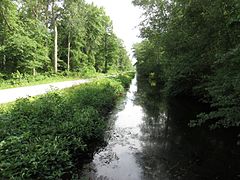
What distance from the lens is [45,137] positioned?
23.0 ft

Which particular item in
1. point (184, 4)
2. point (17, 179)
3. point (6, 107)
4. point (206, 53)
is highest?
point (184, 4)

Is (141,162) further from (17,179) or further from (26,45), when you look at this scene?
(26,45)

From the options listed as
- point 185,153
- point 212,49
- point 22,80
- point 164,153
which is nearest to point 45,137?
point 164,153

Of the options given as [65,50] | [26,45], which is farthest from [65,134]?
[65,50]

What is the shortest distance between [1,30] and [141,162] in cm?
Result: 2495

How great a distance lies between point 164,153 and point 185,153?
0.74 m

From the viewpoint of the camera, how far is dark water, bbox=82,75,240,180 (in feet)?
23.6

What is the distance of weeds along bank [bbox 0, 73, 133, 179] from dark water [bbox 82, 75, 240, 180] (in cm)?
75

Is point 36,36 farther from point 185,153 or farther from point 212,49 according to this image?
point 185,153

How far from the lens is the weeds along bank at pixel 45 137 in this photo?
17.9 ft

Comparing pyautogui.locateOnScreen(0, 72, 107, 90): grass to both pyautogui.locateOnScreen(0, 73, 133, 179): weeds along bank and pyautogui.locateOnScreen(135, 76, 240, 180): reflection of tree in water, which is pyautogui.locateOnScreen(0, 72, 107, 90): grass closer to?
pyautogui.locateOnScreen(0, 73, 133, 179): weeds along bank

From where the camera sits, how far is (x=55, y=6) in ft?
96.9

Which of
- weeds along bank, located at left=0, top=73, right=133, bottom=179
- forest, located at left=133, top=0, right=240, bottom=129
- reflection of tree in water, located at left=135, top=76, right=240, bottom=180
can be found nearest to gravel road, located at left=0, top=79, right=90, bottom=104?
weeds along bank, located at left=0, top=73, right=133, bottom=179

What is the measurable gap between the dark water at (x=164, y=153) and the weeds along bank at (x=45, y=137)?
746 millimetres
